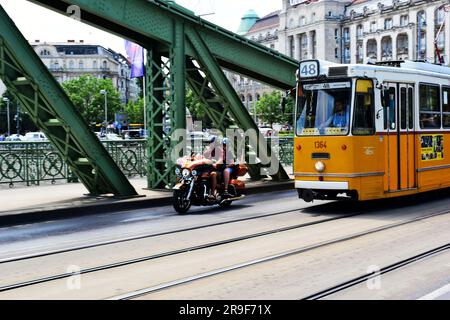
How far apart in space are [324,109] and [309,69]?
0.92m

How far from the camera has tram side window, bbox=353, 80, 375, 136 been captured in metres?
12.4

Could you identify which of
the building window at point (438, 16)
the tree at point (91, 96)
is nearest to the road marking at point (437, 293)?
the building window at point (438, 16)

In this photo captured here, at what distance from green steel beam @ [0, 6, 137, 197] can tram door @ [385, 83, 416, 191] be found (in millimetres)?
5914

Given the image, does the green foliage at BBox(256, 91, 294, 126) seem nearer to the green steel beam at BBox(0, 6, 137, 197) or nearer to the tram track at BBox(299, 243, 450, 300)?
the green steel beam at BBox(0, 6, 137, 197)

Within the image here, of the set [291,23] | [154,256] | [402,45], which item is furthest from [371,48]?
[154,256]

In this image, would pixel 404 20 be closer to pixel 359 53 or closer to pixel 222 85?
pixel 359 53

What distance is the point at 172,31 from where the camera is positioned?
15.3 metres

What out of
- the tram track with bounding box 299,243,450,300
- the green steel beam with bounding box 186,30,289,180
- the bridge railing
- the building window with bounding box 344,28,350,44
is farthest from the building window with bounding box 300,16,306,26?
the tram track with bounding box 299,243,450,300

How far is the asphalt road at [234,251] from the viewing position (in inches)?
255

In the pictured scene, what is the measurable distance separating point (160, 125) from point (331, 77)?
5.01m

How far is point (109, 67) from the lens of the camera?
152125mm

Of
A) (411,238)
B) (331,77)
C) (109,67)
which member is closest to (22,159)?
(331,77)

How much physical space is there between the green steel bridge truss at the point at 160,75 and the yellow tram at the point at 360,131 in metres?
3.67
